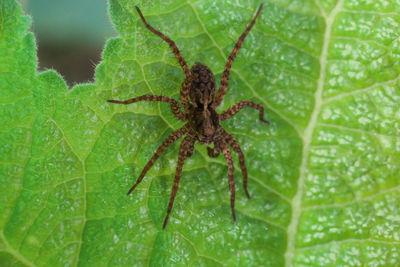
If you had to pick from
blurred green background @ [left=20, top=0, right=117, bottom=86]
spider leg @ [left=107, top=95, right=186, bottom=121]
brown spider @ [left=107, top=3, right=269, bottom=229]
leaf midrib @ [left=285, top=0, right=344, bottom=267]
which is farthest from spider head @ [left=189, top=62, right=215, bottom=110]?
blurred green background @ [left=20, top=0, right=117, bottom=86]

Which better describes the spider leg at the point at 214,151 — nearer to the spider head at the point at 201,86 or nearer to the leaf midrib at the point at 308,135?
the spider head at the point at 201,86

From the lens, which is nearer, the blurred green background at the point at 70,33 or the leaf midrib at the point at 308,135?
the leaf midrib at the point at 308,135

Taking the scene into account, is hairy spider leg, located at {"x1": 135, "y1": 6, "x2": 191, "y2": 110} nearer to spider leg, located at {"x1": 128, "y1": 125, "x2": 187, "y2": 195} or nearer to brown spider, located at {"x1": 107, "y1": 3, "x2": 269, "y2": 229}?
brown spider, located at {"x1": 107, "y1": 3, "x2": 269, "y2": 229}

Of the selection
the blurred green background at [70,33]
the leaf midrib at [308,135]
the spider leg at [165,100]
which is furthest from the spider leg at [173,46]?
the blurred green background at [70,33]

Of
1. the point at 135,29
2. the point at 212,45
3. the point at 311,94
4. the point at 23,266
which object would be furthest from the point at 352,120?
the point at 23,266

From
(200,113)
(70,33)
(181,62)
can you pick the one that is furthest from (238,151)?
(70,33)

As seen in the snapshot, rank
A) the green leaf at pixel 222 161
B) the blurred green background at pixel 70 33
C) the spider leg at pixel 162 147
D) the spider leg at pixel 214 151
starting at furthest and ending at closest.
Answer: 1. the blurred green background at pixel 70 33
2. the spider leg at pixel 214 151
3. the spider leg at pixel 162 147
4. the green leaf at pixel 222 161
